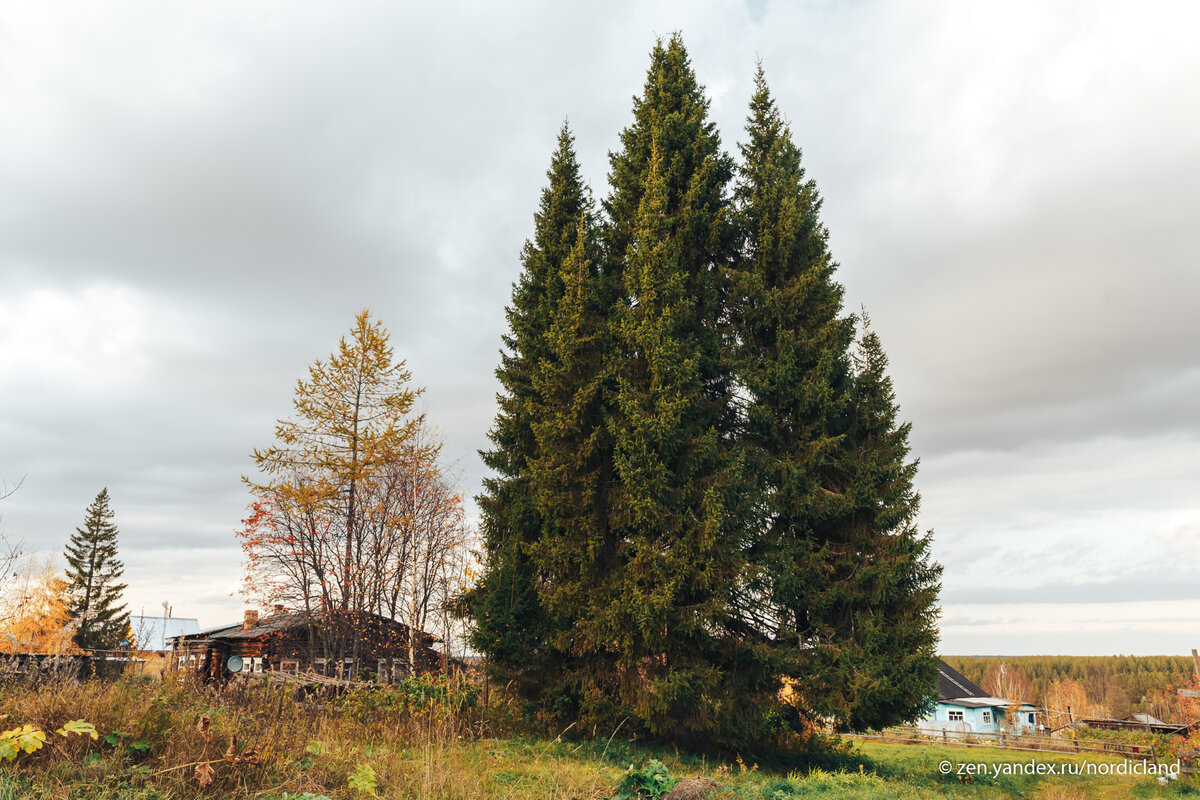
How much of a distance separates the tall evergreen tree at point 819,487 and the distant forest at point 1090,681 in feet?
144

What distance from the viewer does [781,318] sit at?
622 inches

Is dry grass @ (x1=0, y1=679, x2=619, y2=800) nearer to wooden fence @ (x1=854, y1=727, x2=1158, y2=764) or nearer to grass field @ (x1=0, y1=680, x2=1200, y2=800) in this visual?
grass field @ (x1=0, y1=680, x2=1200, y2=800)

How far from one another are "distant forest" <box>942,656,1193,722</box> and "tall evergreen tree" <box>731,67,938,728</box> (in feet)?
144

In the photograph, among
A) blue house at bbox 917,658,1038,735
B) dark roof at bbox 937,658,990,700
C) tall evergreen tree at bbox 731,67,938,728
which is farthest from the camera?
dark roof at bbox 937,658,990,700

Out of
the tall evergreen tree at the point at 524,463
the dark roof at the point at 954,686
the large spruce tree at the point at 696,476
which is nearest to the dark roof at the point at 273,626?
the tall evergreen tree at the point at 524,463

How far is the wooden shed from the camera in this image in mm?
21250

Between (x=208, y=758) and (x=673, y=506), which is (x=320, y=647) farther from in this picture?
(x=208, y=758)

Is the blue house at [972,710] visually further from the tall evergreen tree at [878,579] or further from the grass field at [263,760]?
the grass field at [263,760]

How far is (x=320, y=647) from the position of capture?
2670 centimetres

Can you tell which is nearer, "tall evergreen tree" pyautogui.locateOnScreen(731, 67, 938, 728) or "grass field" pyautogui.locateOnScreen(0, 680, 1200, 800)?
"grass field" pyautogui.locateOnScreen(0, 680, 1200, 800)

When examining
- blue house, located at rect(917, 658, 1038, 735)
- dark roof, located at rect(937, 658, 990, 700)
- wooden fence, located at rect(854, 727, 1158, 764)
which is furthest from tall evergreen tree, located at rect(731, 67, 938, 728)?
dark roof, located at rect(937, 658, 990, 700)

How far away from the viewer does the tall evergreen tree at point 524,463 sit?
14.2m

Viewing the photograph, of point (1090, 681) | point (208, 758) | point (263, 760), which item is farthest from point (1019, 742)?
point (1090, 681)

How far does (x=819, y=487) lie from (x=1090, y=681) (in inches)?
4307
